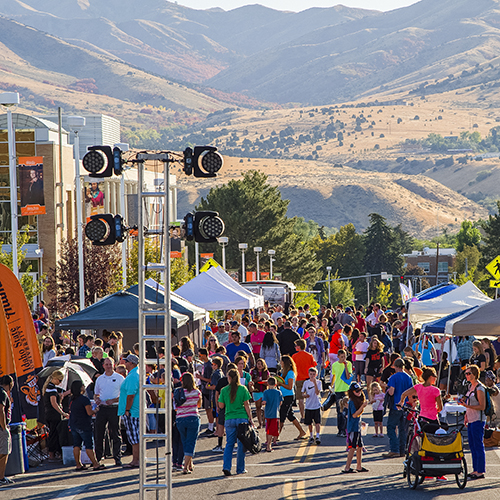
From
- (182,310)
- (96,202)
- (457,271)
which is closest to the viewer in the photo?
(182,310)

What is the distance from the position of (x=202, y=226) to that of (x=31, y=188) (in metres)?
23.2

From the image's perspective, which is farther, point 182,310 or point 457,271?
point 457,271

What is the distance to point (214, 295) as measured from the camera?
25312mm

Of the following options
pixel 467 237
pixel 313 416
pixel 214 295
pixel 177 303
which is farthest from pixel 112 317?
pixel 467 237

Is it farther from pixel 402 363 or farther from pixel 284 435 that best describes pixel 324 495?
pixel 284 435

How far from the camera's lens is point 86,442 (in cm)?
1323

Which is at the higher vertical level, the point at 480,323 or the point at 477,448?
the point at 480,323

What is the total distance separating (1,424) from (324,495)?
4.68 metres

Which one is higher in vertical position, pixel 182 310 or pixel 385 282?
pixel 182 310

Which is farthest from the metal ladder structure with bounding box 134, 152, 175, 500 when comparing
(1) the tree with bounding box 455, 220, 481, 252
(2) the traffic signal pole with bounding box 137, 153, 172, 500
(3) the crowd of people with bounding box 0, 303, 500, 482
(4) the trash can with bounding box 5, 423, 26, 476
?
(1) the tree with bounding box 455, 220, 481, 252

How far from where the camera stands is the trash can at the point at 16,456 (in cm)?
1306

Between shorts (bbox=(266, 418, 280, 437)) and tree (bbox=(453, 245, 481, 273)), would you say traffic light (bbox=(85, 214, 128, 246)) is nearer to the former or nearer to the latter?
shorts (bbox=(266, 418, 280, 437))

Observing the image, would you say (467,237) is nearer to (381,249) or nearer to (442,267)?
(381,249)


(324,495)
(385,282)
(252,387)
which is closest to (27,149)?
(252,387)
